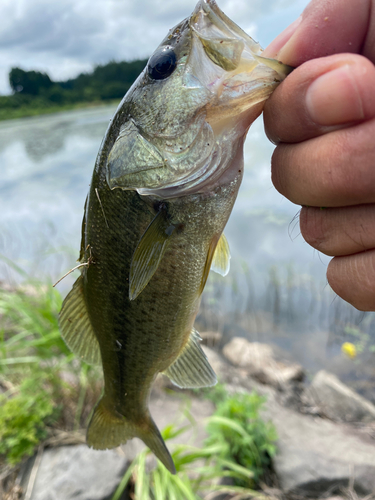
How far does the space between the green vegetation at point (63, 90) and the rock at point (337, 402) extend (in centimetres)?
4399

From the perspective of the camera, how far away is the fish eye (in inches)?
46.6

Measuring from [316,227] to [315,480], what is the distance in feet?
9.08

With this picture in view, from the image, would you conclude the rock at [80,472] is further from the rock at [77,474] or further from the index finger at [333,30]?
the index finger at [333,30]

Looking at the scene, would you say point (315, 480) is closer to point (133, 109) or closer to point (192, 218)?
point (192, 218)

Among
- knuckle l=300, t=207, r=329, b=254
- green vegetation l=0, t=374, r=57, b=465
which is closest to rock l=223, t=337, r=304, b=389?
green vegetation l=0, t=374, r=57, b=465

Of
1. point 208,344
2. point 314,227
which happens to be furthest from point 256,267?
point 314,227

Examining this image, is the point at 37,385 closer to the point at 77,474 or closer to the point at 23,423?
the point at 23,423

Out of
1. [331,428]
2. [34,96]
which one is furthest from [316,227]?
[34,96]

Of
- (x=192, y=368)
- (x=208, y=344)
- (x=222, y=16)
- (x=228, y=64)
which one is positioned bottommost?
(x=208, y=344)

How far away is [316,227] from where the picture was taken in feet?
3.72

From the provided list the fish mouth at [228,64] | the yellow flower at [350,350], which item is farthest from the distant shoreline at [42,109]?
the fish mouth at [228,64]

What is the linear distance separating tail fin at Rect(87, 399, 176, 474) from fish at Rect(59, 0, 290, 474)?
0.42 meters

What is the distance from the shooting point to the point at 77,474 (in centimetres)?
274

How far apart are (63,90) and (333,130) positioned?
66667 mm
